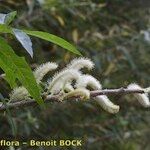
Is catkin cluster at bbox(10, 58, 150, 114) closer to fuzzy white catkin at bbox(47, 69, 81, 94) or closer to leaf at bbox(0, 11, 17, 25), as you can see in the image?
fuzzy white catkin at bbox(47, 69, 81, 94)

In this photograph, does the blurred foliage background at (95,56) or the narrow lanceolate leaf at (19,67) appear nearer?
the narrow lanceolate leaf at (19,67)

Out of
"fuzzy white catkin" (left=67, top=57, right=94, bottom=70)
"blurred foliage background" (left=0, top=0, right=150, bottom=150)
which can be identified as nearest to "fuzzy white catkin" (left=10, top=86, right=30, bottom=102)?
"fuzzy white catkin" (left=67, top=57, right=94, bottom=70)

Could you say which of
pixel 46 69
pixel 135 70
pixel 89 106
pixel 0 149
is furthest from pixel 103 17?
pixel 46 69

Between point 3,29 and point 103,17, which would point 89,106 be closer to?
point 103,17

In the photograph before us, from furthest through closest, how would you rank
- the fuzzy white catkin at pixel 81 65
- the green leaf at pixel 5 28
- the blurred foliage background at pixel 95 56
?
the blurred foliage background at pixel 95 56 < the fuzzy white catkin at pixel 81 65 < the green leaf at pixel 5 28

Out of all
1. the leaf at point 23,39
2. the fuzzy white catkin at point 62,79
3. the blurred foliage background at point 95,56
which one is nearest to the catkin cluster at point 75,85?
the fuzzy white catkin at point 62,79

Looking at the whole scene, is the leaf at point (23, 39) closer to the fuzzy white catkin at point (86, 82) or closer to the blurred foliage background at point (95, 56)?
the fuzzy white catkin at point (86, 82)

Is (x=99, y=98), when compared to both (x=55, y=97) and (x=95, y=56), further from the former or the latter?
(x=95, y=56)
